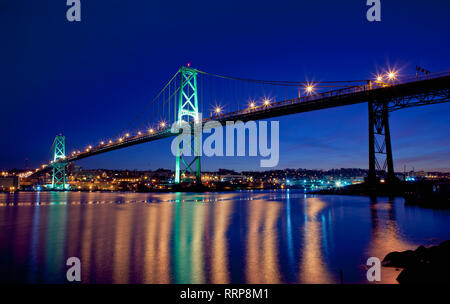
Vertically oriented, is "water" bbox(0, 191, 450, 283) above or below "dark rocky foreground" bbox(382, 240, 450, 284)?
below

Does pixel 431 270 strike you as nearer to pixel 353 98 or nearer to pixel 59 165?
pixel 353 98

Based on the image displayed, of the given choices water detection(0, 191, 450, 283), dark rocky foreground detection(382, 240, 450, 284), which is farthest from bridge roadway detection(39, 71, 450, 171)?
dark rocky foreground detection(382, 240, 450, 284)

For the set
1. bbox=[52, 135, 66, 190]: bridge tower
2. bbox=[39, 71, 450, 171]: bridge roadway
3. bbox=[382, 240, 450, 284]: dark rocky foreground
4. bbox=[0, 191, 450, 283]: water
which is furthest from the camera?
bbox=[52, 135, 66, 190]: bridge tower

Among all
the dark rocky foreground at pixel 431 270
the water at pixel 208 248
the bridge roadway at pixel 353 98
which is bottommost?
the water at pixel 208 248

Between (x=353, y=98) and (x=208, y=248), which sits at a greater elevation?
(x=353, y=98)

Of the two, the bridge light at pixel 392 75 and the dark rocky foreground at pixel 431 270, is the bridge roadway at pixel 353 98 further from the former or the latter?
the dark rocky foreground at pixel 431 270

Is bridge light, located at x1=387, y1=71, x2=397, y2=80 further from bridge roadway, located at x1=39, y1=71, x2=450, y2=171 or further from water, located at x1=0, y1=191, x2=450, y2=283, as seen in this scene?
water, located at x1=0, y1=191, x2=450, y2=283

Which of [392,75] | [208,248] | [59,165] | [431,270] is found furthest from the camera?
[59,165]

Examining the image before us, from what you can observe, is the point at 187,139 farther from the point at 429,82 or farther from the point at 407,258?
the point at 407,258

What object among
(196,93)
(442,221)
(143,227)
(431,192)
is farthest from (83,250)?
(196,93)

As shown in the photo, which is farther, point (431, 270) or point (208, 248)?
point (208, 248)

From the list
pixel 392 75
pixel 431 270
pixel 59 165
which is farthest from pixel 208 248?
pixel 59 165

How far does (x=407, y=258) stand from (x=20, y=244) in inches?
501

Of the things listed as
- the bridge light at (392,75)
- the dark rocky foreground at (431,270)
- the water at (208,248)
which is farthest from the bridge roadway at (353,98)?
the dark rocky foreground at (431,270)
